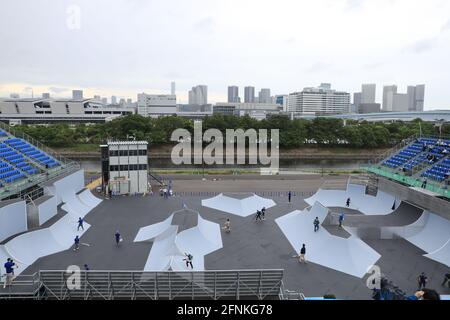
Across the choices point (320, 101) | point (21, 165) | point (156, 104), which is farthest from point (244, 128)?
point (320, 101)

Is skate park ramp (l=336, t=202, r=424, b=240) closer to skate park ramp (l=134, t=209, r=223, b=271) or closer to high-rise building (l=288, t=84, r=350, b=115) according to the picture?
skate park ramp (l=134, t=209, r=223, b=271)

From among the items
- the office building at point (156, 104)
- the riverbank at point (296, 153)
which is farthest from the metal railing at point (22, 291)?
the office building at point (156, 104)

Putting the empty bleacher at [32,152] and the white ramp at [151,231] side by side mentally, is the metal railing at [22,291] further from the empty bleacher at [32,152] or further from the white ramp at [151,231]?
the empty bleacher at [32,152]

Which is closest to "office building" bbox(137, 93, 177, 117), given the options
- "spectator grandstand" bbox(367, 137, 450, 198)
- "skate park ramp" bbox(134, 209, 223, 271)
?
"spectator grandstand" bbox(367, 137, 450, 198)

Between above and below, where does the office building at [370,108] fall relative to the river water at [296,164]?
above

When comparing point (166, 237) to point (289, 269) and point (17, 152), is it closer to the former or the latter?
point (289, 269)

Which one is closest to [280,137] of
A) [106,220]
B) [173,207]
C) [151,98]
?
[173,207]
